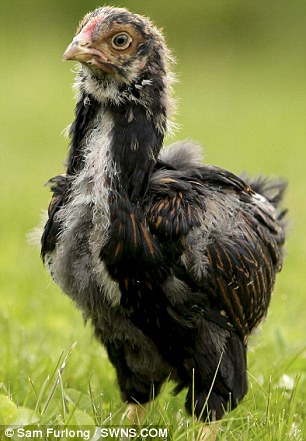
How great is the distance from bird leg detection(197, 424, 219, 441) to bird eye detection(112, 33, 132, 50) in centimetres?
151

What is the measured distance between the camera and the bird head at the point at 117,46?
332 centimetres

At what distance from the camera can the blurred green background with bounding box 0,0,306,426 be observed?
Answer: 4.87m

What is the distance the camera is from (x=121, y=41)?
3387 millimetres

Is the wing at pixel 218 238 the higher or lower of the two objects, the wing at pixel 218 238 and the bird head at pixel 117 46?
the lower

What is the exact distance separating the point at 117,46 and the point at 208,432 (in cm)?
156

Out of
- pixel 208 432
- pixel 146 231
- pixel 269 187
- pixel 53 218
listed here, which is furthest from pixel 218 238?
pixel 269 187

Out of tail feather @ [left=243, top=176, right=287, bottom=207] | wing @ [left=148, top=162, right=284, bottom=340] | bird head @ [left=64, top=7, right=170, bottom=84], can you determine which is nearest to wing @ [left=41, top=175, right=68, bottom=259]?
wing @ [left=148, top=162, right=284, bottom=340]

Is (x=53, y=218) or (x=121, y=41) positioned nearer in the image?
(x=121, y=41)

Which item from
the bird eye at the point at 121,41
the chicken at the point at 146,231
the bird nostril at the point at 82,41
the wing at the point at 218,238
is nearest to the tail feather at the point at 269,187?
the wing at the point at 218,238

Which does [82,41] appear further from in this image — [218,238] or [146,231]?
[218,238]

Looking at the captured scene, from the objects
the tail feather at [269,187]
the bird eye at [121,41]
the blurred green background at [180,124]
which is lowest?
the blurred green background at [180,124]

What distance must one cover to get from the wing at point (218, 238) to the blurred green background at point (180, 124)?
0.38 m

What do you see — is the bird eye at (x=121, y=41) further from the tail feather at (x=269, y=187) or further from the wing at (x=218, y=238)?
the tail feather at (x=269, y=187)

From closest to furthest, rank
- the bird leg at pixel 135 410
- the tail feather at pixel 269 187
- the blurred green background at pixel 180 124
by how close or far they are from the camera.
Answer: the bird leg at pixel 135 410, the tail feather at pixel 269 187, the blurred green background at pixel 180 124
